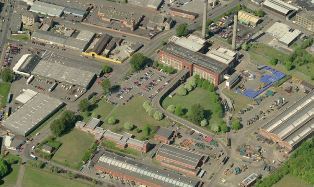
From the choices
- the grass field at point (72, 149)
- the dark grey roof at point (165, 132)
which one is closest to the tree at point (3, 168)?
the grass field at point (72, 149)

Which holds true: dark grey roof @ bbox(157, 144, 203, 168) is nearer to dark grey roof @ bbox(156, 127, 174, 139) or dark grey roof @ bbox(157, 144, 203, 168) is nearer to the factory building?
the factory building

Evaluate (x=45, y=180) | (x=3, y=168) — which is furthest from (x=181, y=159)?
(x=3, y=168)

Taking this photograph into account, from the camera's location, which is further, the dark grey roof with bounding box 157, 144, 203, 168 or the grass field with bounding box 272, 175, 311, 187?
the dark grey roof with bounding box 157, 144, 203, 168

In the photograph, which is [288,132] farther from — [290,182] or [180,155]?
[180,155]

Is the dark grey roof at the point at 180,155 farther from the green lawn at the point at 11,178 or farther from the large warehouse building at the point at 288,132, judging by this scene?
the green lawn at the point at 11,178

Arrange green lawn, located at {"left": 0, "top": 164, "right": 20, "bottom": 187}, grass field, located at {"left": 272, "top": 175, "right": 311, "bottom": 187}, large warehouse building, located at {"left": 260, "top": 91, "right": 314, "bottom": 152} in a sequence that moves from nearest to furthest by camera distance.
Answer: grass field, located at {"left": 272, "top": 175, "right": 311, "bottom": 187} < green lawn, located at {"left": 0, "top": 164, "right": 20, "bottom": 187} < large warehouse building, located at {"left": 260, "top": 91, "right": 314, "bottom": 152}

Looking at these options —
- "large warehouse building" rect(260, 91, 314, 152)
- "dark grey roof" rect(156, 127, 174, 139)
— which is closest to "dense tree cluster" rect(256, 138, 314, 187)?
"large warehouse building" rect(260, 91, 314, 152)
